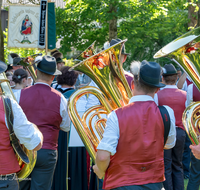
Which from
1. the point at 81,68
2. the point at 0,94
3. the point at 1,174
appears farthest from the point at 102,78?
the point at 1,174

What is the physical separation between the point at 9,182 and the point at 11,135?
38 centimetres

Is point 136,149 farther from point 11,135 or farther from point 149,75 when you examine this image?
point 11,135

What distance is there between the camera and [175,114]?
442 cm

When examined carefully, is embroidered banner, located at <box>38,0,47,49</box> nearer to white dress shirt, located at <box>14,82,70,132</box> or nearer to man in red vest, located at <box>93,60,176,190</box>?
white dress shirt, located at <box>14,82,70,132</box>

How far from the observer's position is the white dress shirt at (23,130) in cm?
237

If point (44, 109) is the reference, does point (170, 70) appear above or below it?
above

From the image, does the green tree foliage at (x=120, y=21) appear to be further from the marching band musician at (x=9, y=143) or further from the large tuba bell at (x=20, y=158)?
the marching band musician at (x=9, y=143)

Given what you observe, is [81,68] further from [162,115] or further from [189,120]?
[189,120]

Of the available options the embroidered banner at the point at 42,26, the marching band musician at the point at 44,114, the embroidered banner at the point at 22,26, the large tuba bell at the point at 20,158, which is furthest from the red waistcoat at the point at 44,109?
the embroidered banner at the point at 22,26

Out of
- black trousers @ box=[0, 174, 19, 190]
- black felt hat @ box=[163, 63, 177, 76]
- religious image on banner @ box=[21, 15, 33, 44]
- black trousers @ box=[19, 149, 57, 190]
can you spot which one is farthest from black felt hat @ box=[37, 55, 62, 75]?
religious image on banner @ box=[21, 15, 33, 44]

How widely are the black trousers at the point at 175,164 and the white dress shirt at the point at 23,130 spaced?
2450mm

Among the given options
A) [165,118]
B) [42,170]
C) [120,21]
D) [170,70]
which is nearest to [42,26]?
[120,21]

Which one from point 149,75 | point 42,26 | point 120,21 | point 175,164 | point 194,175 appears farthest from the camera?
point 120,21

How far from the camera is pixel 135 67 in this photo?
247 centimetres
